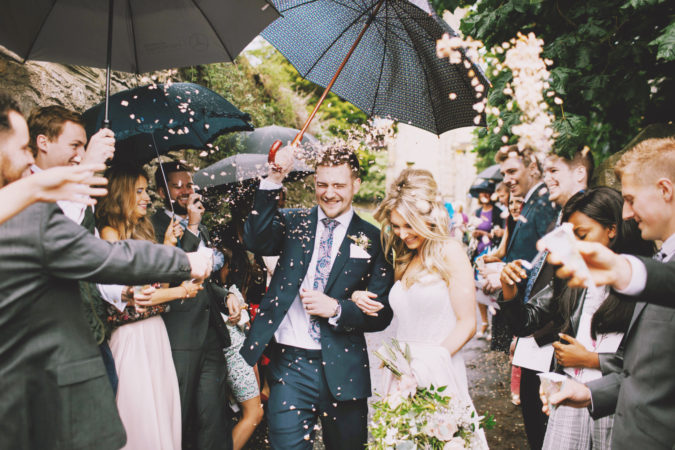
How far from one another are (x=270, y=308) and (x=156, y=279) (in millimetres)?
1205

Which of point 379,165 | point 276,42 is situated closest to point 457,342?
point 276,42

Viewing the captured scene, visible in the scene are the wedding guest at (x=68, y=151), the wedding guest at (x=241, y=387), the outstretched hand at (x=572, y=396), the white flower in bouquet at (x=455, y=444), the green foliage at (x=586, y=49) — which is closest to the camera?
the outstretched hand at (x=572, y=396)

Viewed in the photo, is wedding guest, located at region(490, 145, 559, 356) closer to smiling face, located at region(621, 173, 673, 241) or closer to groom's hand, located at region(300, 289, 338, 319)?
groom's hand, located at region(300, 289, 338, 319)

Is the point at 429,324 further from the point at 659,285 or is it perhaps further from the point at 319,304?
the point at 659,285

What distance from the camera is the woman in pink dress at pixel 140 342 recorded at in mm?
2721

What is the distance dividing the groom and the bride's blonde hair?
0.26 meters

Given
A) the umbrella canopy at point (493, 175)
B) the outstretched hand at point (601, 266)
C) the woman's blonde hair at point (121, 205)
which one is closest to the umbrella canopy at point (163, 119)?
the woman's blonde hair at point (121, 205)

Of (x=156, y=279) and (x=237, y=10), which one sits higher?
(x=237, y=10)

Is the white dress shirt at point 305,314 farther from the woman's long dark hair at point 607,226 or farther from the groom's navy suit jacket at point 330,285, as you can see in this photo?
the woman's long dark hair at point 607,226

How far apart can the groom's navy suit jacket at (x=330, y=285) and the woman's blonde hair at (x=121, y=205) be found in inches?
30.3

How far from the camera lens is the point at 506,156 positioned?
15.4 ft

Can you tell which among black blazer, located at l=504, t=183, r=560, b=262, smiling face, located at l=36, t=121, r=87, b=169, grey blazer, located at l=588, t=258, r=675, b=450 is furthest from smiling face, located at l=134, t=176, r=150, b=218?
black blazer, located at l=504, t=183, r=560, b=262

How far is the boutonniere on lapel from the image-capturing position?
3064 mm

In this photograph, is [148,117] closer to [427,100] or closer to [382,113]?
[382,113]
